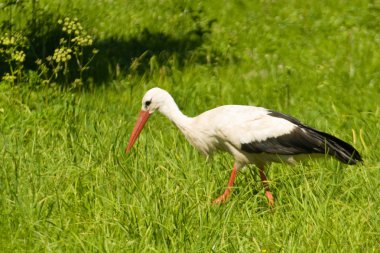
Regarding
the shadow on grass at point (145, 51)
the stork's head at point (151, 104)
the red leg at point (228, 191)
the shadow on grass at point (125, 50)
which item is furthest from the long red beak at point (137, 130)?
the shadow on grass at point (145, 51)

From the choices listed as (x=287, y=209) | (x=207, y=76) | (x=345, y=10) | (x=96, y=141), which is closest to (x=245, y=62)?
(x=207, y=76)

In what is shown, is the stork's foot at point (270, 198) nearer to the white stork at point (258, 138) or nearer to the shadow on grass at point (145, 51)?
the white stork at point (258, 138)

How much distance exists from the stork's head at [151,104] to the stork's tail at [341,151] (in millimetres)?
1305

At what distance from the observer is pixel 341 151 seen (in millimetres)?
6492

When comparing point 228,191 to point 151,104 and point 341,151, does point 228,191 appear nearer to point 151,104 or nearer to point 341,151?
point 341,151

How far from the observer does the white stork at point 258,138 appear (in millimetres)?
6628

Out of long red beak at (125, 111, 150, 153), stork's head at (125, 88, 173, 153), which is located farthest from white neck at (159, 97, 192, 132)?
long red beak at (125, 111, 150, 153)

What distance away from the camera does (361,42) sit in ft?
34.0

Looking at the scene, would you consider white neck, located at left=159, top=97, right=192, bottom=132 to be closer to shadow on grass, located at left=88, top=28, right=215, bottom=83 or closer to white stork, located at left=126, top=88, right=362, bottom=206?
white stork, located at left=126, top=88, right=362, bottom=206

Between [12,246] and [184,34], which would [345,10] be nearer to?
[184,34]

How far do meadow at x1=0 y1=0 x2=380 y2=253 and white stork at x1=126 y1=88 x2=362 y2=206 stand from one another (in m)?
0.14

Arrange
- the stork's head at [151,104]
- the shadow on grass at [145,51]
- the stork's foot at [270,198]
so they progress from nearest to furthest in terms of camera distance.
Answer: the stork's foot at [270,198] < the stork's head at [151,104] < the shadow on grass at [145,51]

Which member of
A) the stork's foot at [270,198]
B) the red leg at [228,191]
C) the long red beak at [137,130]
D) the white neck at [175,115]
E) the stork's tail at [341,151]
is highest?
the white neck at [175,115]

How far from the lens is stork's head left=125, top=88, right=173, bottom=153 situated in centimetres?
725
